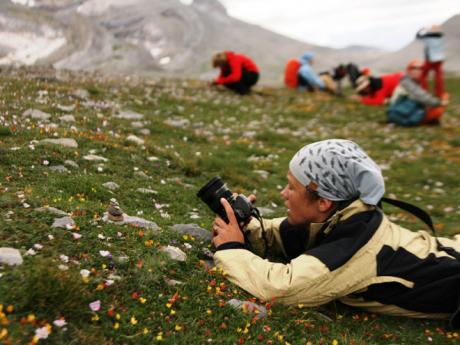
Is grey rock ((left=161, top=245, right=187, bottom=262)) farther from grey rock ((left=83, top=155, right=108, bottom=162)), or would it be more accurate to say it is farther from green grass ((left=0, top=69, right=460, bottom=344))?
grey rock ((left=83, top=155, right=108, bottom=162))

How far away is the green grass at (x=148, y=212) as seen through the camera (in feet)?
12.5

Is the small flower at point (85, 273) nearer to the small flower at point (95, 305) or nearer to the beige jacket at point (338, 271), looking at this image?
the small flower at point (95, 305)

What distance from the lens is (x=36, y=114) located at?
10930 millimetres

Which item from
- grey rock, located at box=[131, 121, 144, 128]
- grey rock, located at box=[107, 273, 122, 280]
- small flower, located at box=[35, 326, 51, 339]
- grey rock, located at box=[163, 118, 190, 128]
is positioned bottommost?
grey rock, located at box=[163, 118, 190, 128]

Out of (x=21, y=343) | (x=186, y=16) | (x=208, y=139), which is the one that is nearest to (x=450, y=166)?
(x=208, y=139)

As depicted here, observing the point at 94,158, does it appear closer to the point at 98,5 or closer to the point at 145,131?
the point at 145,131

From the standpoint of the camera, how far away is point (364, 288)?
486cm

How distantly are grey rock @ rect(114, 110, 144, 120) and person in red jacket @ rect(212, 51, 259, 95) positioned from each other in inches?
441

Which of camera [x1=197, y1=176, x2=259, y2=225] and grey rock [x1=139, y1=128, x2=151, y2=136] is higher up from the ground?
camera [x1=197, y1=176, x2=259, y2=225]

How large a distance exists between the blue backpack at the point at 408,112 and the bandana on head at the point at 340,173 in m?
16.2

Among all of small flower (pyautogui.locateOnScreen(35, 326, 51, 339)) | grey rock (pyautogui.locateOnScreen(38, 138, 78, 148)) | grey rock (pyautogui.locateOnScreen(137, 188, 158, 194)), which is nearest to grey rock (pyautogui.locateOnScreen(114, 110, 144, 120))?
grey rock (pyautogui.locateOnScreen(38, 138, 78, 148))

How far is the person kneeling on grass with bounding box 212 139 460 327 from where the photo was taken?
4.66 m

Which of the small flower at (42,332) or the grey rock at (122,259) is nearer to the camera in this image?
the small flower at (42,332)

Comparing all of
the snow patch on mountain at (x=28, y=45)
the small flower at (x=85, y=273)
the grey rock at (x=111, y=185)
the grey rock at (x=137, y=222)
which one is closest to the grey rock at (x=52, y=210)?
the grey rock at (x=137, y=222)
